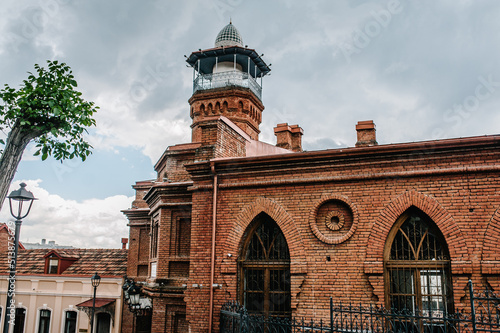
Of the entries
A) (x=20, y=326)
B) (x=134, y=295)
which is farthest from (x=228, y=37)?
(x=20, y=326)

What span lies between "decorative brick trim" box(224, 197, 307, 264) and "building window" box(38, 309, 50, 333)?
600 inches

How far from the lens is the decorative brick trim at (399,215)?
8.91m

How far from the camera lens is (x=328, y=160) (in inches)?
401

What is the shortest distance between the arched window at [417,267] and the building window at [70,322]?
16.9m

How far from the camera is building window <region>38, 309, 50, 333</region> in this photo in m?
21.7

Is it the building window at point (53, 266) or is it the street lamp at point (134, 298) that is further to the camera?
the building window at point (53, 266)

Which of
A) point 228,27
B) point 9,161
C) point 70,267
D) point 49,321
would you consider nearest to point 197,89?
point 228,27

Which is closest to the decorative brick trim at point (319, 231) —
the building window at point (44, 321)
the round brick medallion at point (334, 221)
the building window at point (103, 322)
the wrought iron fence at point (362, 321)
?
the round brick medallion at point (334, 221)

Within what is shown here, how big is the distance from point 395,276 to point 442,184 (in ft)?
7.10

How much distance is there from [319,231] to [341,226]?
0.52m

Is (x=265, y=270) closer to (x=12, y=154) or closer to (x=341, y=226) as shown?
(x=341, y=226)

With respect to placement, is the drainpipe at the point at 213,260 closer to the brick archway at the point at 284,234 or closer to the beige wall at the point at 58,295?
the brick archway at the point at 284,234

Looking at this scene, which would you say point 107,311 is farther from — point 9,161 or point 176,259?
point 9,161

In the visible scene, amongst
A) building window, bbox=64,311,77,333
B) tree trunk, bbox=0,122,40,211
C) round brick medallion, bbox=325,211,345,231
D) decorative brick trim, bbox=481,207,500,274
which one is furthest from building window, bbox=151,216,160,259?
decorative brick trim, bbox=481,207,500,274
